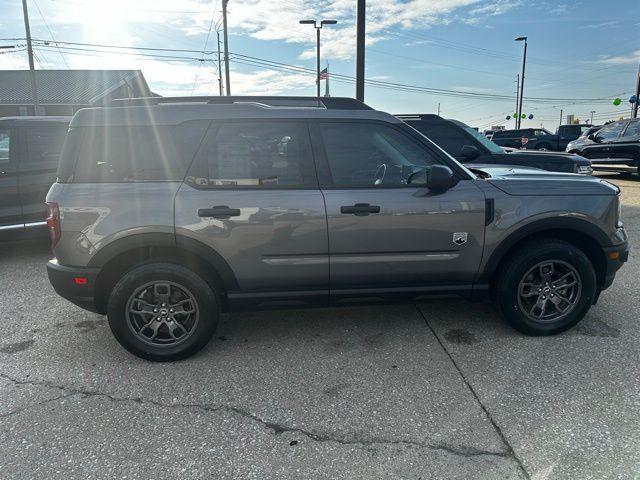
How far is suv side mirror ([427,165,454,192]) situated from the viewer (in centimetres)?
321

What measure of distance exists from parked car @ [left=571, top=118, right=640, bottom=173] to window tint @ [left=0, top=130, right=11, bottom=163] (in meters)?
15.3

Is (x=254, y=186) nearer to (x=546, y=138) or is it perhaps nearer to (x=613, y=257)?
(x=613, y=257)

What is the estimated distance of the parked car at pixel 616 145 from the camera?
13.6 meters

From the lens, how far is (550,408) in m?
2.73

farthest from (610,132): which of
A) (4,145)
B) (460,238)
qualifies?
(4,145)

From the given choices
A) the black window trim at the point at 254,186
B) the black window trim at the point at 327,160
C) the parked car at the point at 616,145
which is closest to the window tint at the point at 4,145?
the black window trim at the point at 254,186

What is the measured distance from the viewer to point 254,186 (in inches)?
128

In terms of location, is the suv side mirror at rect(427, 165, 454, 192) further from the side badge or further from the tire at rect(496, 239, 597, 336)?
the tire at rect(496, 239, 597, 336)

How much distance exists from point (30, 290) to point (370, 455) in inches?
172

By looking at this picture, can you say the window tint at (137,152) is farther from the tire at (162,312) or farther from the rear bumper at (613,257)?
the rear bumper at (613,257)

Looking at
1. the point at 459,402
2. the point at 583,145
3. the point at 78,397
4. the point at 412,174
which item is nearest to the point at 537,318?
the point at 459,402

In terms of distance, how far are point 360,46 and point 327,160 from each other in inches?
257

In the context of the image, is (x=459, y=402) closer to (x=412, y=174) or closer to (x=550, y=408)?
(x=550, y=408)

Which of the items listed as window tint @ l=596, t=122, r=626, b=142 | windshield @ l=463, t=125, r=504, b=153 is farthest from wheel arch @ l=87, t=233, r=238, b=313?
window tint @ l=596, t=122, r=626, b=142
